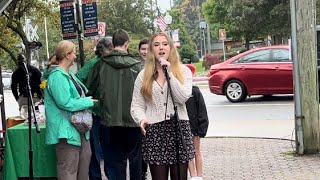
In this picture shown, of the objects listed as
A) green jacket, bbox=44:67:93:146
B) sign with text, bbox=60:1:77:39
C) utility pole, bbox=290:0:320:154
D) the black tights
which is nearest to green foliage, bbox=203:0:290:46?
sign with text, bbox=60:1:77:39

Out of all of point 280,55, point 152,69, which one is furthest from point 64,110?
point 280,55

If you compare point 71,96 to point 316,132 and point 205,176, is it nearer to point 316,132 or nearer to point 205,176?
point 205,176

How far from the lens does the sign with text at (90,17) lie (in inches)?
525

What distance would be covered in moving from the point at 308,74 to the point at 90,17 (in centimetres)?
681

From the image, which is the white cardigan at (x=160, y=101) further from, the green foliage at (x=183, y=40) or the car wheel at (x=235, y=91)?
the green foliage at (x=183, y=40)

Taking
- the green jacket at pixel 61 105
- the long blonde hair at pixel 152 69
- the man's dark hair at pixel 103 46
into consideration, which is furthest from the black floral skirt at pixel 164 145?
the man's dark hair at pixel 103 46

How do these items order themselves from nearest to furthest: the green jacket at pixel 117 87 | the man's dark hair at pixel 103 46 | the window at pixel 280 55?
the green jacket at pixel 117 87
the man's dark hair at pixel 103 46
the window at pixel 280 55

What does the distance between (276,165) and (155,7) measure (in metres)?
35.3

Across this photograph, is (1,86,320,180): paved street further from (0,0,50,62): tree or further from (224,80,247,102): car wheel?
(0,0,50,62): tree

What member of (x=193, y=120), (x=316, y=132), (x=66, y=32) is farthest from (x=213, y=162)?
(x=66, y=32)

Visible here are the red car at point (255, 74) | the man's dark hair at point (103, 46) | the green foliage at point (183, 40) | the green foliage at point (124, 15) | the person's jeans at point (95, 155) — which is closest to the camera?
the man's dark hair at point (103, 46)

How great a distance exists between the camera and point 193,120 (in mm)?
6016

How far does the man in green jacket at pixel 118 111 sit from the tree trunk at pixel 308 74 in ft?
9.97

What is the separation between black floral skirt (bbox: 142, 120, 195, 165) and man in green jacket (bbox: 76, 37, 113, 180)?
1654 millimetres
